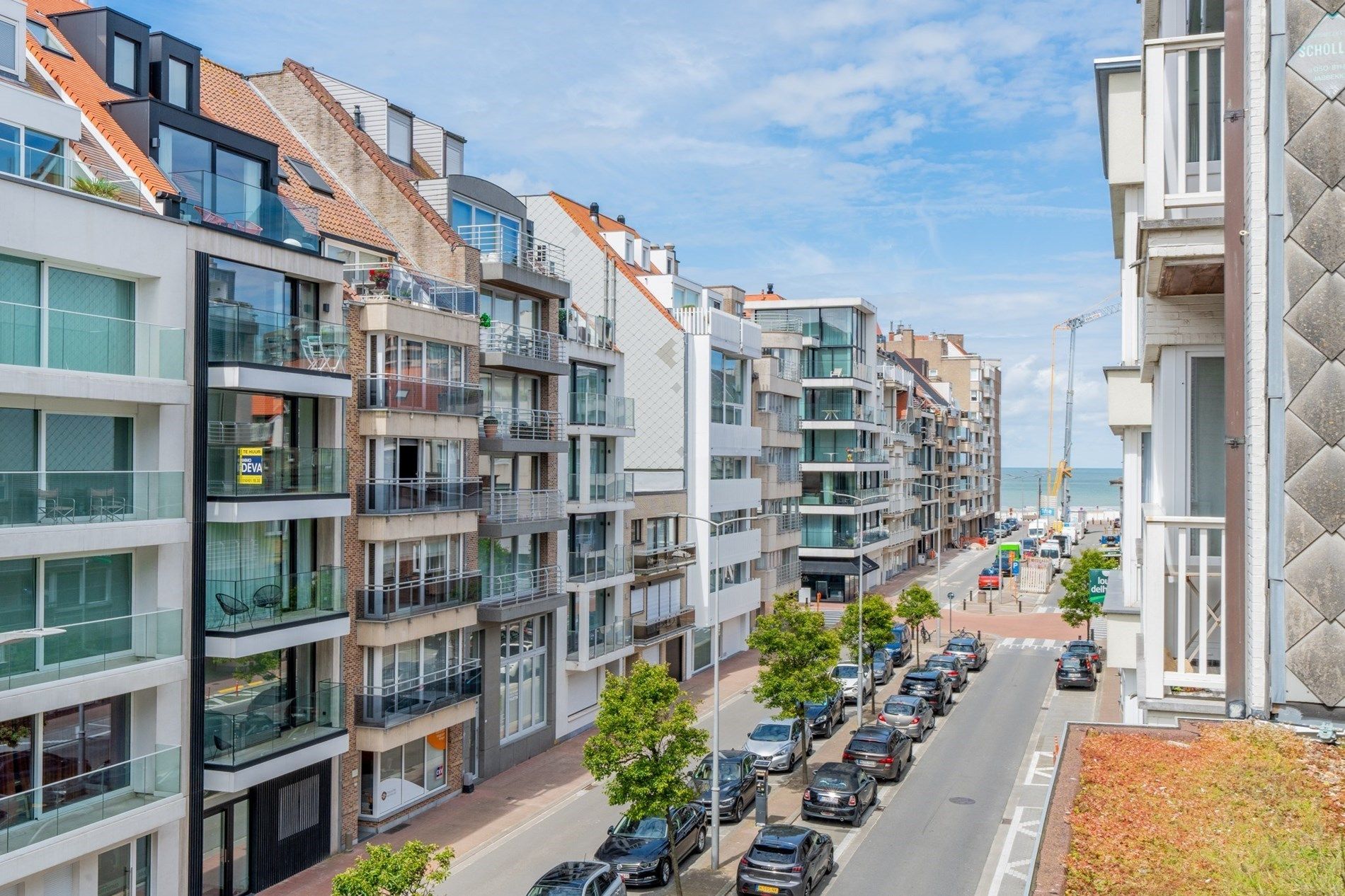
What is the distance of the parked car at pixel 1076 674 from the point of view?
148 ft

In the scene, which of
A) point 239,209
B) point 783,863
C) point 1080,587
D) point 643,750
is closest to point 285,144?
point 239,209

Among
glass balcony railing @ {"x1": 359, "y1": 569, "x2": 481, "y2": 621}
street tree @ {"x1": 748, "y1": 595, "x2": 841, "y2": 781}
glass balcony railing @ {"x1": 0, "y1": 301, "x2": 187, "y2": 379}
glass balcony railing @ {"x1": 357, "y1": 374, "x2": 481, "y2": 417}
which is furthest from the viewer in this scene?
street tree @ {"x1": 748, "y1": 595, "x2": 841, "y2": 781}

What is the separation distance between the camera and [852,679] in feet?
139

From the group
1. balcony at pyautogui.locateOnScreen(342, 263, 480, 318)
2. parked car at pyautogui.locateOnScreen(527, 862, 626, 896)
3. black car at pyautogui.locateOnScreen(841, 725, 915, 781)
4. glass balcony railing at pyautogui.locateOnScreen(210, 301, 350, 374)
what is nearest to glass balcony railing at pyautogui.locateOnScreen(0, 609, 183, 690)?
glass balcony railing at pyautogui.locateOnScreen(210, 301, 350, 374)

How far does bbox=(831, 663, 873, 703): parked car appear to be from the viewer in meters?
41.6

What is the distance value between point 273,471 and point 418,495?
16.8 feet

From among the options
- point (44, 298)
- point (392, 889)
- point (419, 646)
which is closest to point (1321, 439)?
point (392, 889)

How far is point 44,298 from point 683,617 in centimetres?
2976

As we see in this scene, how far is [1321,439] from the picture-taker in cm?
767

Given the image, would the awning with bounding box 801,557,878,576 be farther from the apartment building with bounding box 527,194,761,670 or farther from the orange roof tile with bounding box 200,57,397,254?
the orange roof tile with bounding box 200,57,397,254

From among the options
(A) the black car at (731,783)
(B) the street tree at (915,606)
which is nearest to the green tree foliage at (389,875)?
(A) the black car at (731,783)

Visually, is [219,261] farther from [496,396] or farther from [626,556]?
[626,556]

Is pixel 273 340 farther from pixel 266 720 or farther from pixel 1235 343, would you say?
pixel 1235 343

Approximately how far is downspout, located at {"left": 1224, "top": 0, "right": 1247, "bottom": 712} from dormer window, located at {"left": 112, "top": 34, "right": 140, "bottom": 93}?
22996 millimetres
